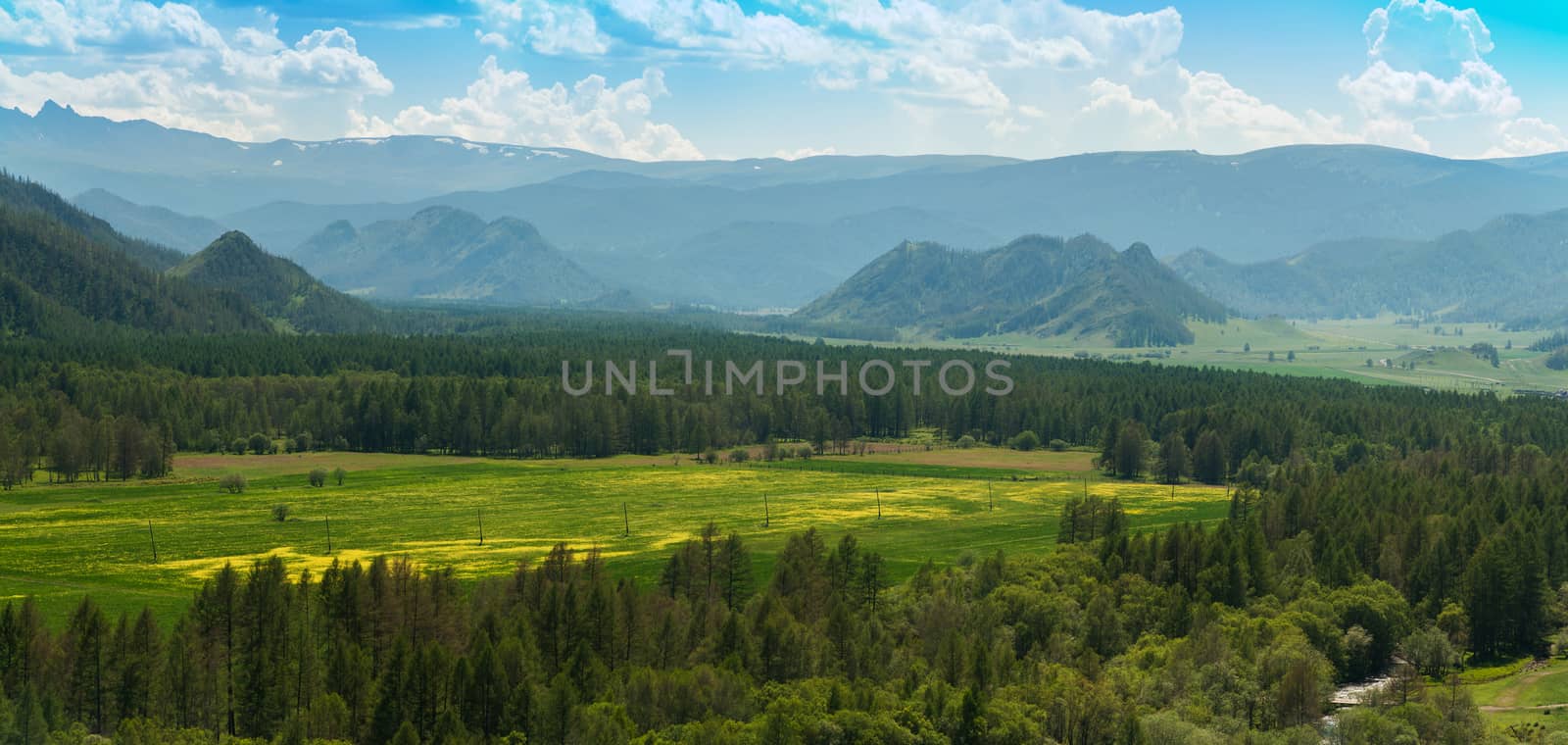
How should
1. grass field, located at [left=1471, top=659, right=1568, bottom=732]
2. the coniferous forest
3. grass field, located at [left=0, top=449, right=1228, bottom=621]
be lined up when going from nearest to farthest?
the coniferous forest < grass field, located at [left=1471, top=659, right=1568, bottom=732] < grass field, located at [left=0, top=449, right=1228, bottom=621]

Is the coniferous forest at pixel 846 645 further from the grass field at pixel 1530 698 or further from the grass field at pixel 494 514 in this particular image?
the grass field at pixel 494 514

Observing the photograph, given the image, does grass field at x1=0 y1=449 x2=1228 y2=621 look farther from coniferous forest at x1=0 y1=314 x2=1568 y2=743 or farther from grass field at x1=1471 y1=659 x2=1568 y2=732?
grass field at x1=1471 y1=659 x2=1568 y2=732

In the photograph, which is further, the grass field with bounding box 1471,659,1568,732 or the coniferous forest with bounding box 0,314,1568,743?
the grass field with bounding box 1471,659,1568,732

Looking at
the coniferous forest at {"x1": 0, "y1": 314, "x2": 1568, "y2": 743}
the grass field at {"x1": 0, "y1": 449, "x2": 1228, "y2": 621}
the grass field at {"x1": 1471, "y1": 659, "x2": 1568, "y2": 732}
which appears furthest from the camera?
the grass field at {"x1": 0, "y1": 449, "x2": 1228, "y2": 621}

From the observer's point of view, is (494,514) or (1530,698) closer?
(1530,698)

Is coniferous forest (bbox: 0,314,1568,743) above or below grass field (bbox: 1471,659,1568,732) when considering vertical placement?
above

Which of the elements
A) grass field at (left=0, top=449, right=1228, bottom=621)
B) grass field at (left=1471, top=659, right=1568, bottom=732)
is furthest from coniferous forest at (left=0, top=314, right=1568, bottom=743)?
grass field at (left=0, top=449, right=1228, bottom=621)

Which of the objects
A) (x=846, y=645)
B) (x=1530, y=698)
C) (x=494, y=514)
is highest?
(x=494, y=514)

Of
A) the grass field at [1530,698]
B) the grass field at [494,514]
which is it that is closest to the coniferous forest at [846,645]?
the grass field at [1530,698]

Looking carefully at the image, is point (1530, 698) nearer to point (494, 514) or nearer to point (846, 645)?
point (846, 645)

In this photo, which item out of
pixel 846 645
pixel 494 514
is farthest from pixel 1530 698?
pixel 494 514
